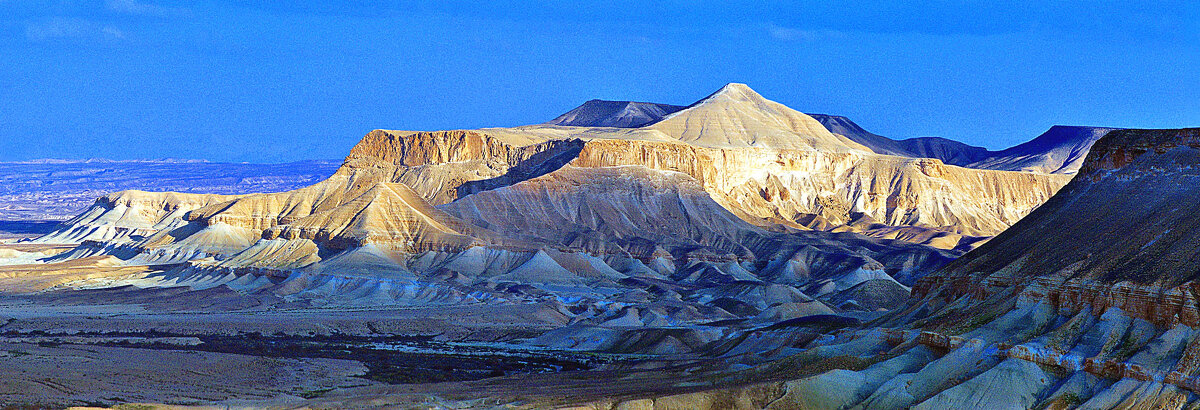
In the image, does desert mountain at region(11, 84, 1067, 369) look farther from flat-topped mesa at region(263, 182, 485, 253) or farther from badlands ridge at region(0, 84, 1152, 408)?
badlands ridge at region(0, 84, 1152, 408)

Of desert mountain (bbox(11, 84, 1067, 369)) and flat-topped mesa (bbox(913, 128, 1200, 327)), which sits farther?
desert mountain (bbox(11, 84, 1067, 369))

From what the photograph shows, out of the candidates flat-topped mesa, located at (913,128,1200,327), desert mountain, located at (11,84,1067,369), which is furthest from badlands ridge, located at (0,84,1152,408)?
flat-topped mesa, located at (913,128,1200,327)

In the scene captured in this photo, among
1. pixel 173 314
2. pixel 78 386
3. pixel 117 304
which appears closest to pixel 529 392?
pixel 78 386

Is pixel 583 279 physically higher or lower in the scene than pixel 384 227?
lower

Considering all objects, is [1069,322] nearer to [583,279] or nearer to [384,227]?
[583,279]

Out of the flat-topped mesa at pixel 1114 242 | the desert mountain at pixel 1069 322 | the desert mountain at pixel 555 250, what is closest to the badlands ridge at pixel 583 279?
the desert mountain at pixel 1069 322

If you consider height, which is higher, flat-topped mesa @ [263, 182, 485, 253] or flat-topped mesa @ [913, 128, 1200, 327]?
flat-topped mesa @ [263, 182, 485, 253]

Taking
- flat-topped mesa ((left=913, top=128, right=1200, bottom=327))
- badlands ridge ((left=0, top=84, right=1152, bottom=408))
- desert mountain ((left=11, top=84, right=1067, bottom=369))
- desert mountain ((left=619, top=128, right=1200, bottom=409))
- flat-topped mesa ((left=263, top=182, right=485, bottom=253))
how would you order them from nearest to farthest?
desert mountain ((left=619, top=128, right=1200, bottom=409)) → flat-topped mesa ((left=913, top=128, right=1200, bottom=327)) → badlands ridge ((left=0, top=84, right=1152, bottom=408)) → desert mountain ((left=11, top=84, right=1067, bottom=369)) → flat-topped mesa ((left=263, top=182, right=485, bottom=253))

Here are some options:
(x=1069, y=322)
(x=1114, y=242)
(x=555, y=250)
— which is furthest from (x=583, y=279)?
(x=1069, y=322)
